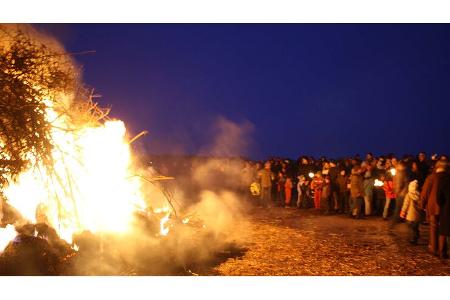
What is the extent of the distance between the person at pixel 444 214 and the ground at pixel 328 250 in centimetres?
30

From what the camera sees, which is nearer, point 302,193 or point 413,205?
point 413,205

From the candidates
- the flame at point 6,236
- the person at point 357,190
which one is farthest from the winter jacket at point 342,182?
the flame at point 6,236

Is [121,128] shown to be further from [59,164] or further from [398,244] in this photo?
[398,244]

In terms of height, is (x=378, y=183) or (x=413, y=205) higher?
(x=378, y=183)

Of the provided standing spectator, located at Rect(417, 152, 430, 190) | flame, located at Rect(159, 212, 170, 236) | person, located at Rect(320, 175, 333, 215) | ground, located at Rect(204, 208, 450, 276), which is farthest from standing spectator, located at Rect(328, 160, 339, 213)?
flame, located at Rect(159, 212, 170, 236)

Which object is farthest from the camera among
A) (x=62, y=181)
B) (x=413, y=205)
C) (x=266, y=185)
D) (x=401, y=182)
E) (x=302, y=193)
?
(x=266, y=185)

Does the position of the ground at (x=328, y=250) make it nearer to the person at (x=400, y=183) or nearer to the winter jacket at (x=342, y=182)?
the person at (x=400, y=183)

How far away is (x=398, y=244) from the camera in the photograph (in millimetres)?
9008

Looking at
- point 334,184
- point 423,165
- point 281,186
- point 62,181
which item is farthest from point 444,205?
point 281,186

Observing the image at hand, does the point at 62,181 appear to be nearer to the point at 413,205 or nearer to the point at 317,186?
the point at 413,205

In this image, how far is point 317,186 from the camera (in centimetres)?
1448

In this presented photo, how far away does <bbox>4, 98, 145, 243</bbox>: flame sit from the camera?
7867mm

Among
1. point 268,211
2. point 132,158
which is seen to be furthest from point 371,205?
point 132,158

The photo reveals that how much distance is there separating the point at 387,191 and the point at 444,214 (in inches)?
171
